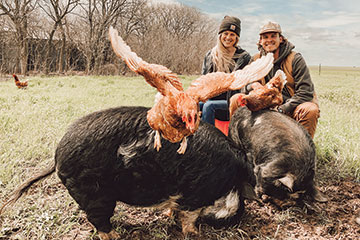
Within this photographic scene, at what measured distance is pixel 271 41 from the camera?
3557 mm

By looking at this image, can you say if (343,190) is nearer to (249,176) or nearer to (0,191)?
(249,176)

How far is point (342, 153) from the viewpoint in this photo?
3.75m

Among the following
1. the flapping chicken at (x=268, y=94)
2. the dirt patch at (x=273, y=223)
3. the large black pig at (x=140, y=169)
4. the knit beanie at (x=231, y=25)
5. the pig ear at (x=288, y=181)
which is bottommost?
the dirt patch at (x=273, y=223)

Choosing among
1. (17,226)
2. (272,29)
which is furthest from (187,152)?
(272,29)

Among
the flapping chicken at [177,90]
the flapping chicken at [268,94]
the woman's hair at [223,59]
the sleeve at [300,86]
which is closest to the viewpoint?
the flapping chicken at [177,90]

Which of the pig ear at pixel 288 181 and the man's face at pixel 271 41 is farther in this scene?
the man's face at pixel 271 41

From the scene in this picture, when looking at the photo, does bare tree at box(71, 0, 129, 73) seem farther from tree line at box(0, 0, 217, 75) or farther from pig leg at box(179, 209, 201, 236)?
pig leg at box(179, 209, 201, 236)

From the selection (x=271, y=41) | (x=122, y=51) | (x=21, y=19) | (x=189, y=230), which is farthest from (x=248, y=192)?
(x=21, y=19)

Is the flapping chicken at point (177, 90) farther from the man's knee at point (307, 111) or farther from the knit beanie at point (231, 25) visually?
the knit beanie at point (231, 25)

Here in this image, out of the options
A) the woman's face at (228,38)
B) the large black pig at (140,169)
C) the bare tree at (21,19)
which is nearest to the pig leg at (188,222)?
the large black pig at (140,169)

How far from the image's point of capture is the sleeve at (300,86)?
11.4 ft

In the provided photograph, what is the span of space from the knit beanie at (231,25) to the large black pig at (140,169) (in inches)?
92.5

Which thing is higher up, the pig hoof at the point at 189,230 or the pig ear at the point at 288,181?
the pig ear at the point at 288,181

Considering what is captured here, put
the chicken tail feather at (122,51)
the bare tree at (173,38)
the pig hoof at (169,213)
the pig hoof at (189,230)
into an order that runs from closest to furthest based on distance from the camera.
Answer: the chicken tail feather at (122,51) → the pig hoof at (189,230) → the pig hoof at (169,213) → the bare tree at (173,38)
